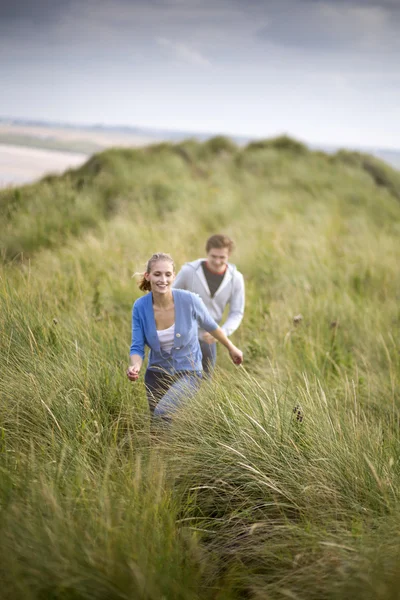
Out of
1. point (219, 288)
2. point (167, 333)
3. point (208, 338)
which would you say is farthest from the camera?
point (219, 288)

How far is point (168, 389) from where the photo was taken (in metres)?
3.42

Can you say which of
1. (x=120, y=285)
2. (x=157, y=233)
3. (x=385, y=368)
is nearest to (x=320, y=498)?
(x=385, y=368)

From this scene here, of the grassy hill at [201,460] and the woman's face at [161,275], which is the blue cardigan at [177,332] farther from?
the grassy hill at [201,460]

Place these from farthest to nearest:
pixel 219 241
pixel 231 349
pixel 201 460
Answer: pixel 219 241 → pixel 231 349 → pixel 201 460

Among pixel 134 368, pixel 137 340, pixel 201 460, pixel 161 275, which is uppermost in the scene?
pixel 161 275

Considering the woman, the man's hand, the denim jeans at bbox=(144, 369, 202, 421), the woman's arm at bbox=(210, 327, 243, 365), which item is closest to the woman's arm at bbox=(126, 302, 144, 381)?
the woman

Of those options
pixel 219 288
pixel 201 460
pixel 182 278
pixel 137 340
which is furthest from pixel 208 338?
pixel 201 460

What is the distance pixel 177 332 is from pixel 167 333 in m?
0.07

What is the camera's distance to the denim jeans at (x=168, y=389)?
311 cm

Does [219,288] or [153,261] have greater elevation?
[153,261]

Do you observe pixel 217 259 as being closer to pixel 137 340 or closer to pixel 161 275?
pixel 161 275

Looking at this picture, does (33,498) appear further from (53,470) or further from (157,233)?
(157,233)

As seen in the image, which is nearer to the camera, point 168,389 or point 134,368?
point 134,368

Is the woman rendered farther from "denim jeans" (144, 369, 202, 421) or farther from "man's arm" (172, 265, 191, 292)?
"man's arm" (172, 265, 191, 292)
